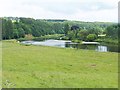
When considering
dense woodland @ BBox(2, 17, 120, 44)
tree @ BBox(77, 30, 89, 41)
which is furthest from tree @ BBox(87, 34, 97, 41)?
tree @ BBox(77, 30, 89, 41)

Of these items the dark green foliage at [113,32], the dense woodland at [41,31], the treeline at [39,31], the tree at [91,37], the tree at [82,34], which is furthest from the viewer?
the tree at [82,34]

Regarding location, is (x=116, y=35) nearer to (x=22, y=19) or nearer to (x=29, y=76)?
(x=22, y=19)

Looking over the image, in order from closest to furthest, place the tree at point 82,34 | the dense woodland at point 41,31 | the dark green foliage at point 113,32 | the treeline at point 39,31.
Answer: the treeline at point 39,31
the dense woodland at point 41,31
the dark green foliage at point 113,32
the tree at point 82,34

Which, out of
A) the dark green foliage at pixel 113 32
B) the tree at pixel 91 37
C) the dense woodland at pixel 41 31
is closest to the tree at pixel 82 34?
the dense woodland at pixel 41 31

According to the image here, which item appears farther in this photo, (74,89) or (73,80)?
(73,80)

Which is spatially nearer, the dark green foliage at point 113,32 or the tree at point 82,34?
the dark green foliage at point 113,32

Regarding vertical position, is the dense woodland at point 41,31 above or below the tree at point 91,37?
above

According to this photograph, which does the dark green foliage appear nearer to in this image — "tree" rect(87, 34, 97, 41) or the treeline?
the treeline

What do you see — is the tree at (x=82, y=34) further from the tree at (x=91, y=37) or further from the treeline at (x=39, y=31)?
the tree at (x=91, y=37)

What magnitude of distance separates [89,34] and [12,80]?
115988 mm

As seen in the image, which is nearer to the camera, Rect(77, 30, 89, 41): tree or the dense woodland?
the dense woodland

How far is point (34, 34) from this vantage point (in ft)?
508

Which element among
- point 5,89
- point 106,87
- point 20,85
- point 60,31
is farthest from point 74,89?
point 60,31

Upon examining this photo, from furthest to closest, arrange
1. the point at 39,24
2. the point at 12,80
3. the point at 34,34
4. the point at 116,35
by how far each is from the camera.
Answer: the point at 39,24 → the point at 34,34 → the point at 116,35 → the point at 12,80
